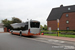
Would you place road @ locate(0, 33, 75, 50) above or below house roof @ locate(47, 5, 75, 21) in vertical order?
below

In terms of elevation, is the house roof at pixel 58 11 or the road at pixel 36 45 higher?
the house roof at pixel 58 11

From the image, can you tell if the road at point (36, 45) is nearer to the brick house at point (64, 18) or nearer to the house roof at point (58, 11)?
the brick house at point (64, 18)

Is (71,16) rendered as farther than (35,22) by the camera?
Yes

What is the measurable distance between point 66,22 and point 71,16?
3038mm

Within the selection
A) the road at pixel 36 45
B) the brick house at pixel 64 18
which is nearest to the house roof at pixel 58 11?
the brick house at pixel 64 18

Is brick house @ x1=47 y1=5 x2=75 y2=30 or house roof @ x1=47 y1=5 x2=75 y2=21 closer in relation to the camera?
brick house @ x1=47 y1=5 x2=75 y2=30

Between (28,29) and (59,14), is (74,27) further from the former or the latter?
(28,29)

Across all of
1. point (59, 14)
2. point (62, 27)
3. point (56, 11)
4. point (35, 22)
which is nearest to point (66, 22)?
point (62, 27)

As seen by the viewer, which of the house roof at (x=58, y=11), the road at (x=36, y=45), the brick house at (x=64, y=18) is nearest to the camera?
the road at (x=36, y=45)

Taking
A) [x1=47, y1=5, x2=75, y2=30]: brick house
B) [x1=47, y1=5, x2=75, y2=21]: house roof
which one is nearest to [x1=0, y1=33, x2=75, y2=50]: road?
[x1=47, y1=5, x2=75, y2=30]: brick house

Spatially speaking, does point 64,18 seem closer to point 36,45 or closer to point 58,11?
point 58,11

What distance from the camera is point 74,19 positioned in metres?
37.2

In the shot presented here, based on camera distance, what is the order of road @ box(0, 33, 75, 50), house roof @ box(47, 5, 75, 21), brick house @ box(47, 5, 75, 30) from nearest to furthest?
road @ box(0, 33, 75, 50) < brick house @ box(47, 5, 75, 30) < house roof @ box(47, 5, 75, 21)

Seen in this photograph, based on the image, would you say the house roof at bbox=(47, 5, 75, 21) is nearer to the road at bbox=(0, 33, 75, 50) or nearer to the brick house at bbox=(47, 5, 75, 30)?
the brick house at bbox=(47, 5, 75, 30)
